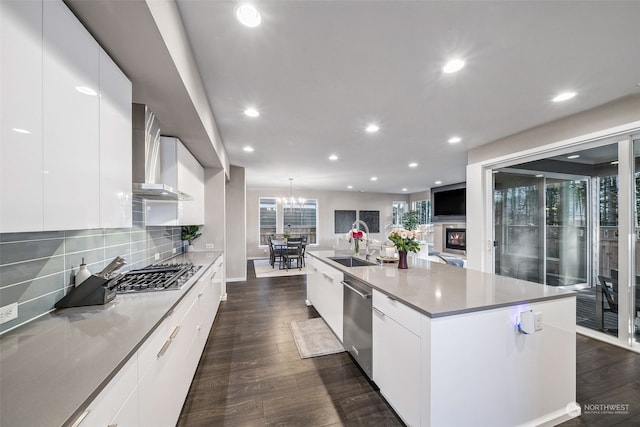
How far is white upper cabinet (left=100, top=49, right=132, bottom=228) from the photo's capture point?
113 cm

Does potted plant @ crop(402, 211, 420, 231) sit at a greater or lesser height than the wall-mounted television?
lesser

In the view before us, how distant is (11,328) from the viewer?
3.47ft

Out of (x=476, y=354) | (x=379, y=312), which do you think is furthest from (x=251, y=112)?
(x=476, y=354)

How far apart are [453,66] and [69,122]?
243cm

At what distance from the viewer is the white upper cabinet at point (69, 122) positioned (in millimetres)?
838

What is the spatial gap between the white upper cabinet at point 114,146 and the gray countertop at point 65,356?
1.59 ft

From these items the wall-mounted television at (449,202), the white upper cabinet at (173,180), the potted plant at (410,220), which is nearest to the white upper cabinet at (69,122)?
the white upper cabinet at (173,180)

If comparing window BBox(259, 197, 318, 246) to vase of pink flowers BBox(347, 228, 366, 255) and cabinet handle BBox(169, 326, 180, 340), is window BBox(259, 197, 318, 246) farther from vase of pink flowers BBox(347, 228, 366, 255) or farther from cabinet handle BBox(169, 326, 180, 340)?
cabinet handle BBox(169, 326, 180, 340)

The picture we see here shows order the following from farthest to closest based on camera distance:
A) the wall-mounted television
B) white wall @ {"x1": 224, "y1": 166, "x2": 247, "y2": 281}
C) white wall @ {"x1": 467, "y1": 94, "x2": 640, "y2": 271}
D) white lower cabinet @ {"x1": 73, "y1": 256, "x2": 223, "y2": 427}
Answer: the wall-mounted television, white wall @ {"x1": 224, "y1": 166, "x2": 247, "y2": 281}, white wall @ {"x1": 467, "y1": 94, "x2": 640, "y2": 271}, white lower cabinet @ {"x1": 73, "y1": 256, "x2": 223, "y2": 427}

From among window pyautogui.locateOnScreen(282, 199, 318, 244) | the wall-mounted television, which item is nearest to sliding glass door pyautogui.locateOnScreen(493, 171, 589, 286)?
the wall-mounted television

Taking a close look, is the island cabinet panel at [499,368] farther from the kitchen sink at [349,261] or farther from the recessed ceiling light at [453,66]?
the recessed ceiling light at [453,66]

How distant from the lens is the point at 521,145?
11.1 ft

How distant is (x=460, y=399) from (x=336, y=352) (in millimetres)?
1363

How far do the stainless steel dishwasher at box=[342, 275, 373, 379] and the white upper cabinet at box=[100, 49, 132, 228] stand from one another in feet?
5.63
